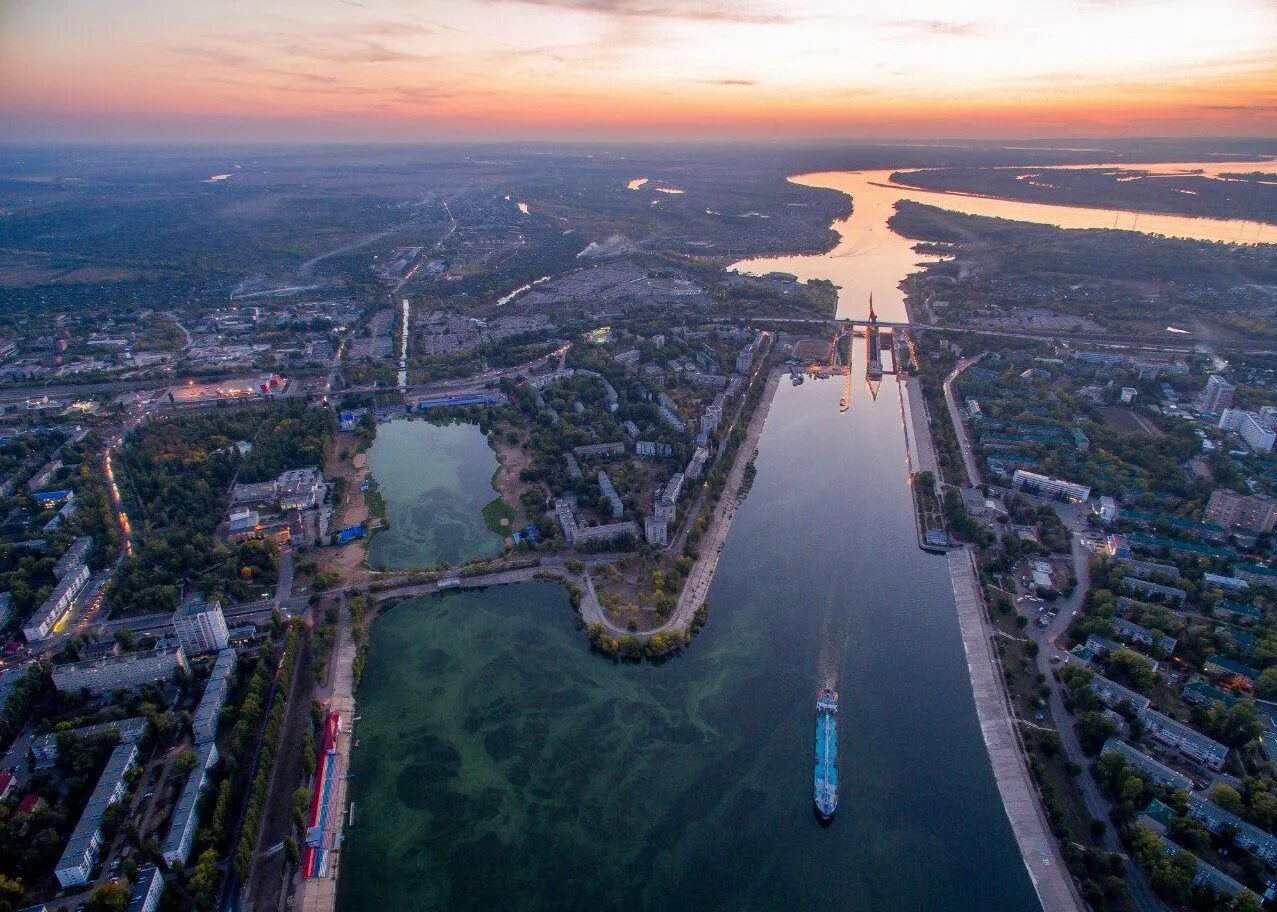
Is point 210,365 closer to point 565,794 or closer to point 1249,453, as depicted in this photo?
point 565,794

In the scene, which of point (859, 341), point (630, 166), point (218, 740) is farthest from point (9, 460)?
point (630, 166)

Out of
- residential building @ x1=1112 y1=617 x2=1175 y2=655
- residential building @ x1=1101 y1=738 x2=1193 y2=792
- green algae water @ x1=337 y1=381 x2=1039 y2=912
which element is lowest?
green algae water @ x1=337 y1=381 x2=1039 y2=912

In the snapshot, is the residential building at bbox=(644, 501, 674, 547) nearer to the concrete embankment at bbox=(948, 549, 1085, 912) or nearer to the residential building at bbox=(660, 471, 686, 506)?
the residential building at bbox=(660, 471, 686, 506)

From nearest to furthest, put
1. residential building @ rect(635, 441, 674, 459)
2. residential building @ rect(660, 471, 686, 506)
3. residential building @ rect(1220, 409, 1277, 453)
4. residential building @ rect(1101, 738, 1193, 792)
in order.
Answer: residential building @ rect(1101, 738, 1193, 792) < residential building @ rect(660, 471, 686, 506) < residential building @ rect(1220, 409, 1277, 453) < residential building @ rect(635, 441, 674, 459)

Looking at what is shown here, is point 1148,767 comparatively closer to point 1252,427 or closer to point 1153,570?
point 1153,570

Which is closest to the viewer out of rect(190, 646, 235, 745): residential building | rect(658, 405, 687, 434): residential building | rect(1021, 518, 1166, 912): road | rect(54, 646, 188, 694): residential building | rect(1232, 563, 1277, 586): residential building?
rect(1021, 518, 1166, 912): road

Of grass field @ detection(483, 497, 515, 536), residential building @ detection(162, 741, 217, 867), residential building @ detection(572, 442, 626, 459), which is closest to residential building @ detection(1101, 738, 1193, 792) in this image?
grass field @ detection(483, 497, 515, 536)

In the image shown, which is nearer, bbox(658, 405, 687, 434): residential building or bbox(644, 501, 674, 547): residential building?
bbox(644, 501, 674, 547): residential building
